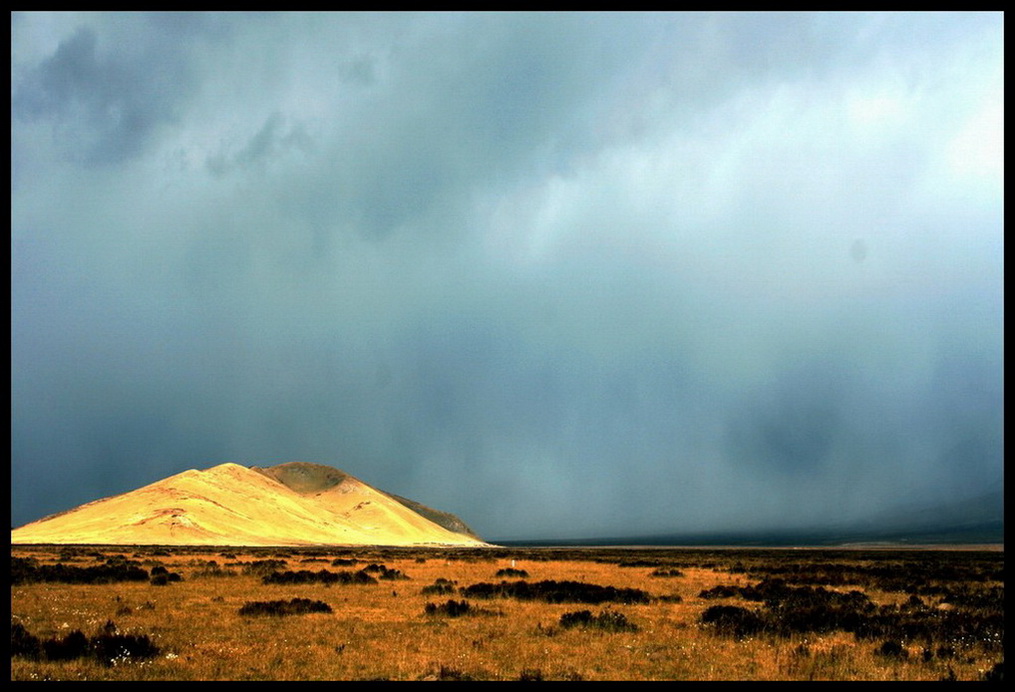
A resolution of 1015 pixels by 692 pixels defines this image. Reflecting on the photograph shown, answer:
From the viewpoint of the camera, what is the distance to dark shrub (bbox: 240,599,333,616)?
1927 cm

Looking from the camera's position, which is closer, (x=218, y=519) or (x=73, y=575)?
(x=73, y=575)

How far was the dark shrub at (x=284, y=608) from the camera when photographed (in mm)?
19266

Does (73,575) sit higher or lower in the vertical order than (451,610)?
lower

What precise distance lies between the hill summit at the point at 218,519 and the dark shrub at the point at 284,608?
292ft

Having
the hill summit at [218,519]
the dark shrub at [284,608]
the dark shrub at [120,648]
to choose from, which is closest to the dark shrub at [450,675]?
the dark shrub at [120,648]

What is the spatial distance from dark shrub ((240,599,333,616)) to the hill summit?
88.9m

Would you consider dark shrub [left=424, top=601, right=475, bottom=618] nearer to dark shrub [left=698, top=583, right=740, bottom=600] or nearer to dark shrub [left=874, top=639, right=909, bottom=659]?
dark shrub [left=698, top=583, right=740, bottom=600]

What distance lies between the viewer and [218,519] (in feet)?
388

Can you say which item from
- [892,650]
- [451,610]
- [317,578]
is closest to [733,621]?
[892,650]

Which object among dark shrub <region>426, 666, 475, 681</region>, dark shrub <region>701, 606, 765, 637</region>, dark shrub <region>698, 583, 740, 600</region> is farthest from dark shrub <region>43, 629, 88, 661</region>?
dark shrub <region>698, 583, 740, 600</region>

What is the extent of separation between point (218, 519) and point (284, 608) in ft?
376

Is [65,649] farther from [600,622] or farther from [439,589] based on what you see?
[439,589]

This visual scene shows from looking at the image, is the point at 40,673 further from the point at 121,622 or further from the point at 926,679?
the point at 926,679
